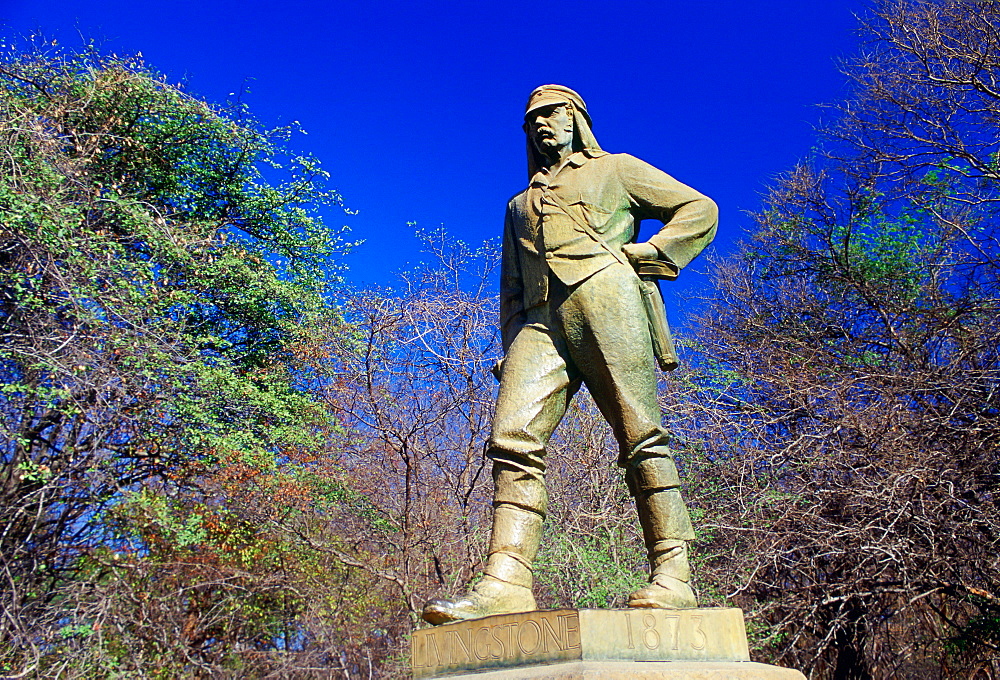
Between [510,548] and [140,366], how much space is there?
10.5m

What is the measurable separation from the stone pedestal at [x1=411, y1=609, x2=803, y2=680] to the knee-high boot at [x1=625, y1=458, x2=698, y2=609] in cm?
27

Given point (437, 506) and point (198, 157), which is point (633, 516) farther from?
point (198, 157)

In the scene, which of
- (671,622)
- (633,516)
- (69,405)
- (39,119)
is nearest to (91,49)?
(39,119)

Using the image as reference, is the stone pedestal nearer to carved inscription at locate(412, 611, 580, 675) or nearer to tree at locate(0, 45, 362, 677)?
carved inscription at locate(412, 611, 580, 675)

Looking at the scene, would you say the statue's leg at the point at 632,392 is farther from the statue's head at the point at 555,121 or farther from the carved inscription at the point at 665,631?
the statue's head at the point at 555,121

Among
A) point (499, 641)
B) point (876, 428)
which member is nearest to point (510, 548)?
point (499, 641)

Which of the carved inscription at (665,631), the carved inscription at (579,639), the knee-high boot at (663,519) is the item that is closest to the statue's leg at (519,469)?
the carved inscription at (579,639)

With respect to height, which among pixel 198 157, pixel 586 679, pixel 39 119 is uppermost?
pixel 198 157

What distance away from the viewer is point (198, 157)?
17.2m

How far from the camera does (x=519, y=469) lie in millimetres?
3641

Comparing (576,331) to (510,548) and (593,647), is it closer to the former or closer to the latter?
(510,548)

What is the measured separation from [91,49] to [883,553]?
15437mm

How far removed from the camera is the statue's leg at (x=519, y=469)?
11.1 feet

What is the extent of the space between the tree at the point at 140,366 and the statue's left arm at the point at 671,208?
982cm
